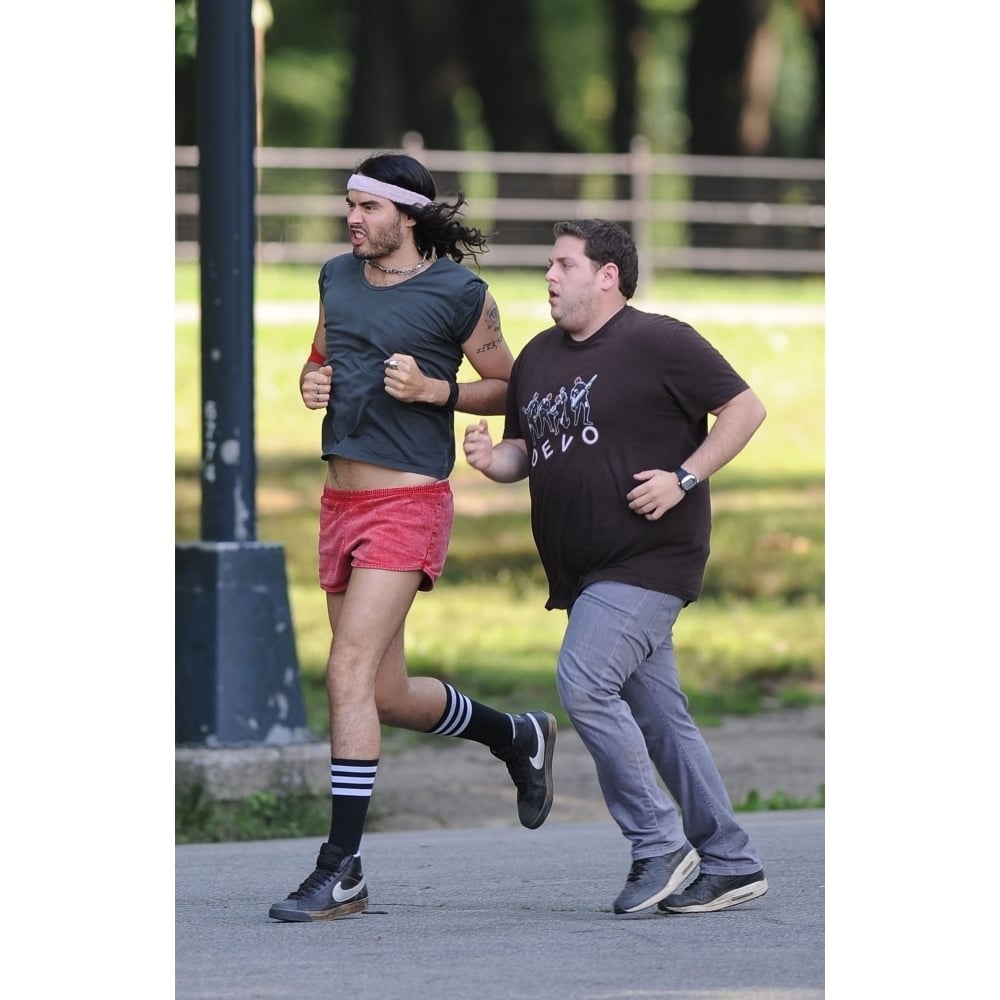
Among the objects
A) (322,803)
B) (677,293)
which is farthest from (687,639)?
(677,293)

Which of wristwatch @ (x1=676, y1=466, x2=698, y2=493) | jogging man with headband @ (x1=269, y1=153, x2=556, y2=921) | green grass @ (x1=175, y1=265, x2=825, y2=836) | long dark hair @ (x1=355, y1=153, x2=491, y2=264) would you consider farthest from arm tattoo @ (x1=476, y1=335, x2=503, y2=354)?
green grass @ (x1=175, y1=265, x2=825, y2=836)

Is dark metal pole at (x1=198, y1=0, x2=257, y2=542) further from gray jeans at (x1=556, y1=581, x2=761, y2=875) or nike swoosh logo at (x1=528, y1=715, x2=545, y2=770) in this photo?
gray jeans at (x1=556, y1=581, x2=761, y2=875)

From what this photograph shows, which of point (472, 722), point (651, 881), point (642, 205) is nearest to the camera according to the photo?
point (651, 881)

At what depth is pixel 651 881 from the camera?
5.64 metres

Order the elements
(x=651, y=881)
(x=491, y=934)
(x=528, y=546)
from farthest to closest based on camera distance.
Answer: (x=528, y=546) < (x=651, y=881) < (x=491, y=934)

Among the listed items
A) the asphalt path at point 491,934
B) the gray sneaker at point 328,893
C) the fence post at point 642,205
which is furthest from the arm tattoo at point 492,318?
the fence post at point 642,205

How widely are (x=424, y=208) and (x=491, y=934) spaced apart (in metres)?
2.00

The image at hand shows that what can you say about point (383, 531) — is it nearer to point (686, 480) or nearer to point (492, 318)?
point (492, 318)

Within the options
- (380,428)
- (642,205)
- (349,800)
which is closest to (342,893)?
(349,800)

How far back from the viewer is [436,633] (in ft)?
41.2

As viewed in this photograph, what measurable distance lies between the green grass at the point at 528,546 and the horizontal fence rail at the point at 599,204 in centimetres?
70

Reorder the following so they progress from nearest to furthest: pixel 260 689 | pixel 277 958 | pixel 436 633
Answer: pixel 277 958, pixel 260 689, pixel 436 633
